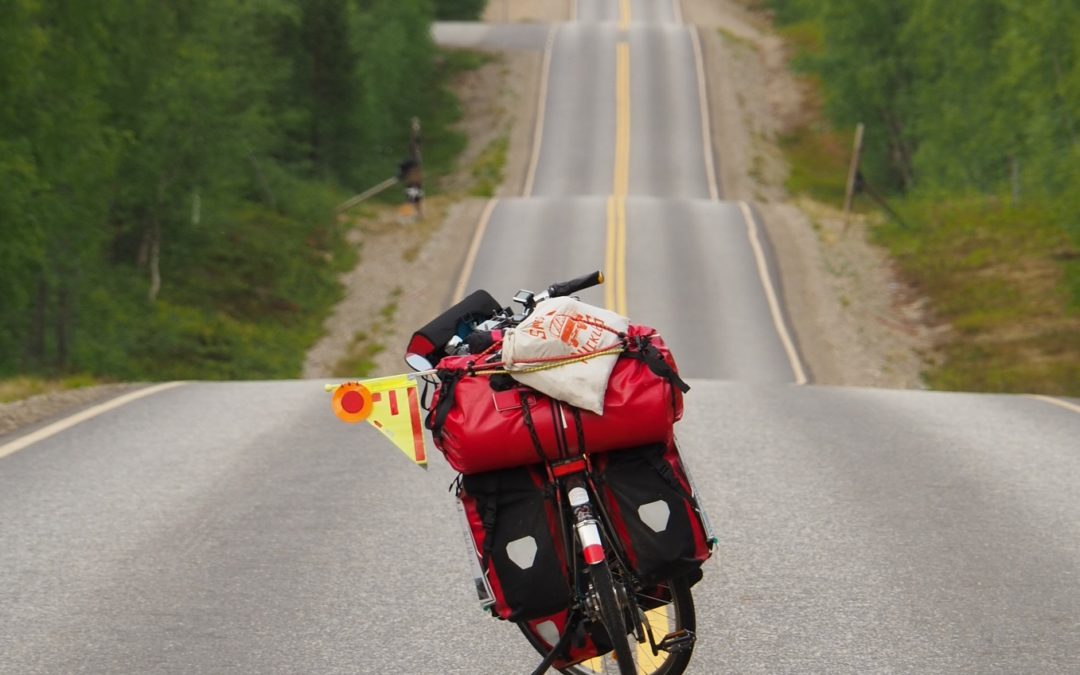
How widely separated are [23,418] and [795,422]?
6.77 m

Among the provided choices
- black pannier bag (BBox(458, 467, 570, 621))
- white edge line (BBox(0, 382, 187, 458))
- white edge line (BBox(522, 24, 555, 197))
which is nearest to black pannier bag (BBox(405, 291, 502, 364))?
black pannier bag (BBox(458, 467, 570, 621))

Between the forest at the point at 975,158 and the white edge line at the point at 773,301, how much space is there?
255 cm

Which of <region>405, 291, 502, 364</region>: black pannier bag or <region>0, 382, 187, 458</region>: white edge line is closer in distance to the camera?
<region>405, 291, 502, 364</region>: black pannier bag

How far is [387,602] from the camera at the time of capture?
6621 mm

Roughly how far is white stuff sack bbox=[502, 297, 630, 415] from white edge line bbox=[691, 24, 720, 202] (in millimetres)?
38340

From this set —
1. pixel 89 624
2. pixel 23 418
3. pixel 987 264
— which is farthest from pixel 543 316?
pixel 987 264

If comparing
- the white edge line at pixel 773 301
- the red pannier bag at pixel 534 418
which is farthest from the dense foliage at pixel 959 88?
the red pannier bag at pixel 534 418

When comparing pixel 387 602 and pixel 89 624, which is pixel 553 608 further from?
pixel 89 624

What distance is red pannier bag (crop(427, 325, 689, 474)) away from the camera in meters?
4.86

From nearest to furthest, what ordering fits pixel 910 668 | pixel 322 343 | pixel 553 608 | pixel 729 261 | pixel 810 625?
pixel 553 608, pixel 910 668, pixel 810 625, pixel 322 343, pixel 729 261

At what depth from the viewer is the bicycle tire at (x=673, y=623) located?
5.22m

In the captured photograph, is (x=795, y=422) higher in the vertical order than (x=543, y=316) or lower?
lower

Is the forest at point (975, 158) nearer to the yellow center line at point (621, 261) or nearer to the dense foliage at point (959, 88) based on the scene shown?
the dense foliage at point (959, 88)

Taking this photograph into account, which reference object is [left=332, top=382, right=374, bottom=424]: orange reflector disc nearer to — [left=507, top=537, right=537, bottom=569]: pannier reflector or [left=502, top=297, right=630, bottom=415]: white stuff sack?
[left=502, top=297, right=630, bottom=415]: white stuff sack
